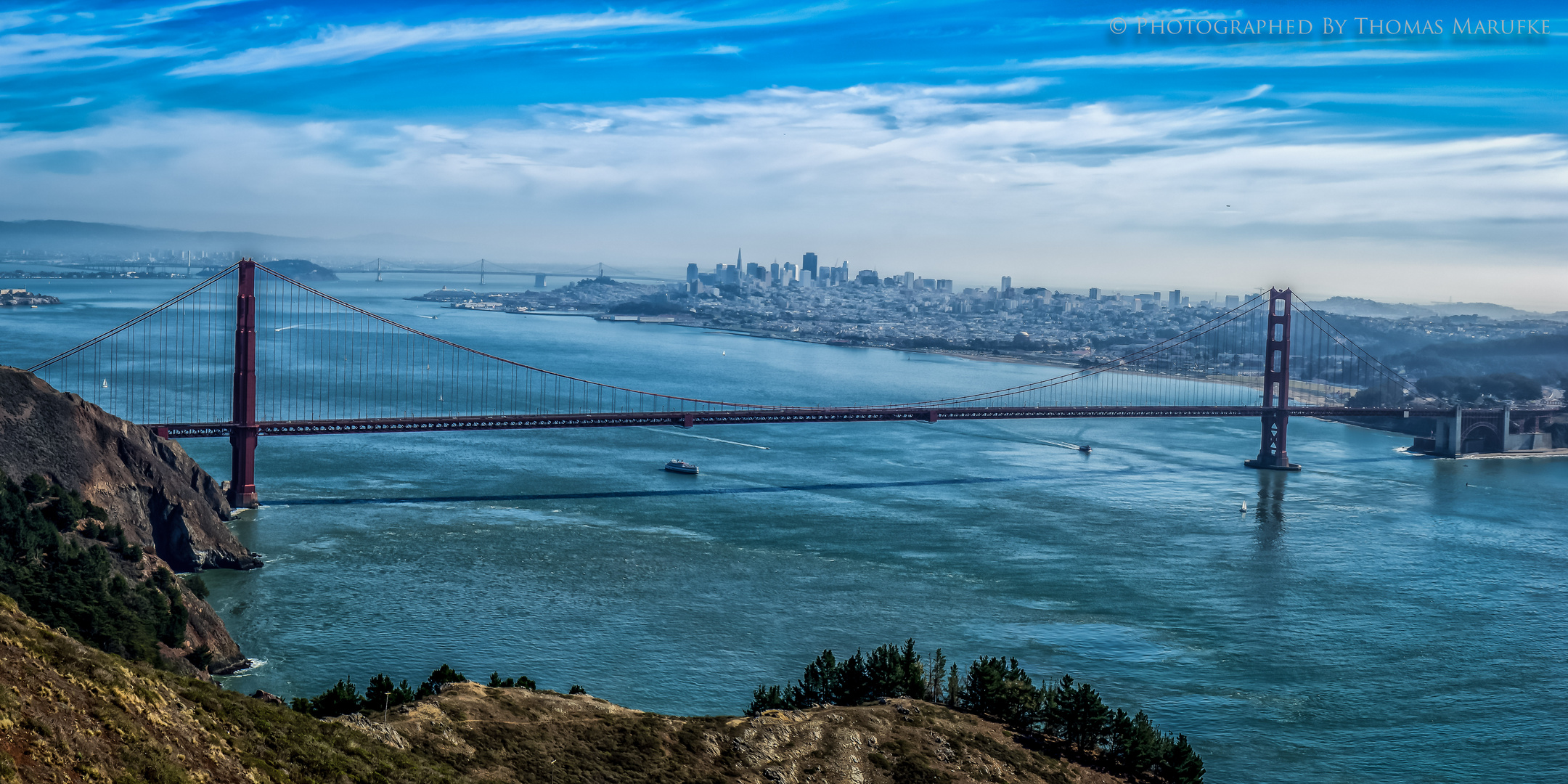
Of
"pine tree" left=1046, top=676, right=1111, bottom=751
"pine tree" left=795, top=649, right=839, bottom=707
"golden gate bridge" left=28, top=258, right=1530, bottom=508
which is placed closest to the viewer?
"pine tree" left=1046, top=676, right=1111, bottom=751

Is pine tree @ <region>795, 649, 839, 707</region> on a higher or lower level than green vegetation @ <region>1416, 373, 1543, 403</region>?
lower

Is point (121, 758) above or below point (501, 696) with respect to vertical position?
above

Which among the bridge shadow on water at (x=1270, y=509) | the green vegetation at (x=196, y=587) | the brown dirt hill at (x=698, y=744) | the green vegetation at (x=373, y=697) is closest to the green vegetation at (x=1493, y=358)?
the bridge shadow on water at (x=1270, y=509)

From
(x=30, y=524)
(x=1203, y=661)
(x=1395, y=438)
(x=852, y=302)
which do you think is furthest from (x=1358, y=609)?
(x=852, y=302)

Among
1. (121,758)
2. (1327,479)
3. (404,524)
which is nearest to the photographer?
(121,758)

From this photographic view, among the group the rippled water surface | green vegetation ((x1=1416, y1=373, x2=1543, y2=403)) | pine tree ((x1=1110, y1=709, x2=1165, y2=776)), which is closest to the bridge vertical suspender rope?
the rippled water surface

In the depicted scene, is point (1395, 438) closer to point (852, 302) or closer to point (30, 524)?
point (30, 524)

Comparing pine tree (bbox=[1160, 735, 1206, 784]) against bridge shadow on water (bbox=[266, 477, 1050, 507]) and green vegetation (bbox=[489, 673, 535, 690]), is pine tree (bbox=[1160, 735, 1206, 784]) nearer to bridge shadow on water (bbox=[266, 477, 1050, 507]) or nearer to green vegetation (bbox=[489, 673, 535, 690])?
green vegetation (bbox=[489, 673, 535, 690])
